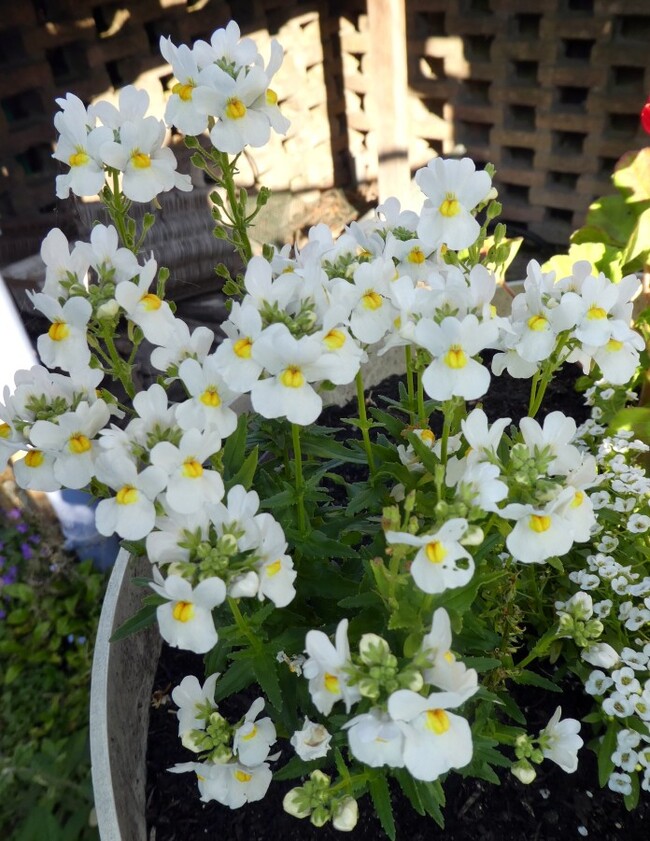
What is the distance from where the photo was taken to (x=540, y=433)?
961 mm

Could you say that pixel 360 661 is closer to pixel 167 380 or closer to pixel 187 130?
pixel 167 380

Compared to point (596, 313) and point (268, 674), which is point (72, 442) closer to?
point (268, 674)

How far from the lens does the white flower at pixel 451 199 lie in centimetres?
104

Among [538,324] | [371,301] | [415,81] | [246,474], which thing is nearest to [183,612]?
[246,474]

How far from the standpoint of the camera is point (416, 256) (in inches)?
43.4

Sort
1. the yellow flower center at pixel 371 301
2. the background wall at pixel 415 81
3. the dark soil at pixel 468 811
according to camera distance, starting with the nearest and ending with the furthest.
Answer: the yellow flower center at pixel 371 301
the dark soil at pixel 468 811
the background wall at pixel 415 81

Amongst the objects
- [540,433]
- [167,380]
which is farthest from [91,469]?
[540,433]

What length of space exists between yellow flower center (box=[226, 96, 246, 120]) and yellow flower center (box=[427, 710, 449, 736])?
829mm

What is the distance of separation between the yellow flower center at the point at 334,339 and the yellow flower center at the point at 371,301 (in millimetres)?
91

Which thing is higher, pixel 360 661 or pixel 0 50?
pixel 0 50

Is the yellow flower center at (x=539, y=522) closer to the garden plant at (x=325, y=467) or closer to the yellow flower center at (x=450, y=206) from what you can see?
the garden plant at (x=325, y=467)

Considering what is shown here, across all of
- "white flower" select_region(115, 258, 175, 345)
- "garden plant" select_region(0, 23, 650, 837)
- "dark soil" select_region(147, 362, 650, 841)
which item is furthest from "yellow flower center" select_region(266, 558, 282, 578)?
"dark soil" select_region(147, 362, 650, 841)

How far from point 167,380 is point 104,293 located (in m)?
0.15

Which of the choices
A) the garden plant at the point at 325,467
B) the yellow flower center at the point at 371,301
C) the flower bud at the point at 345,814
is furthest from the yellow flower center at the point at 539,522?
the flower bud at the point at 345,814
